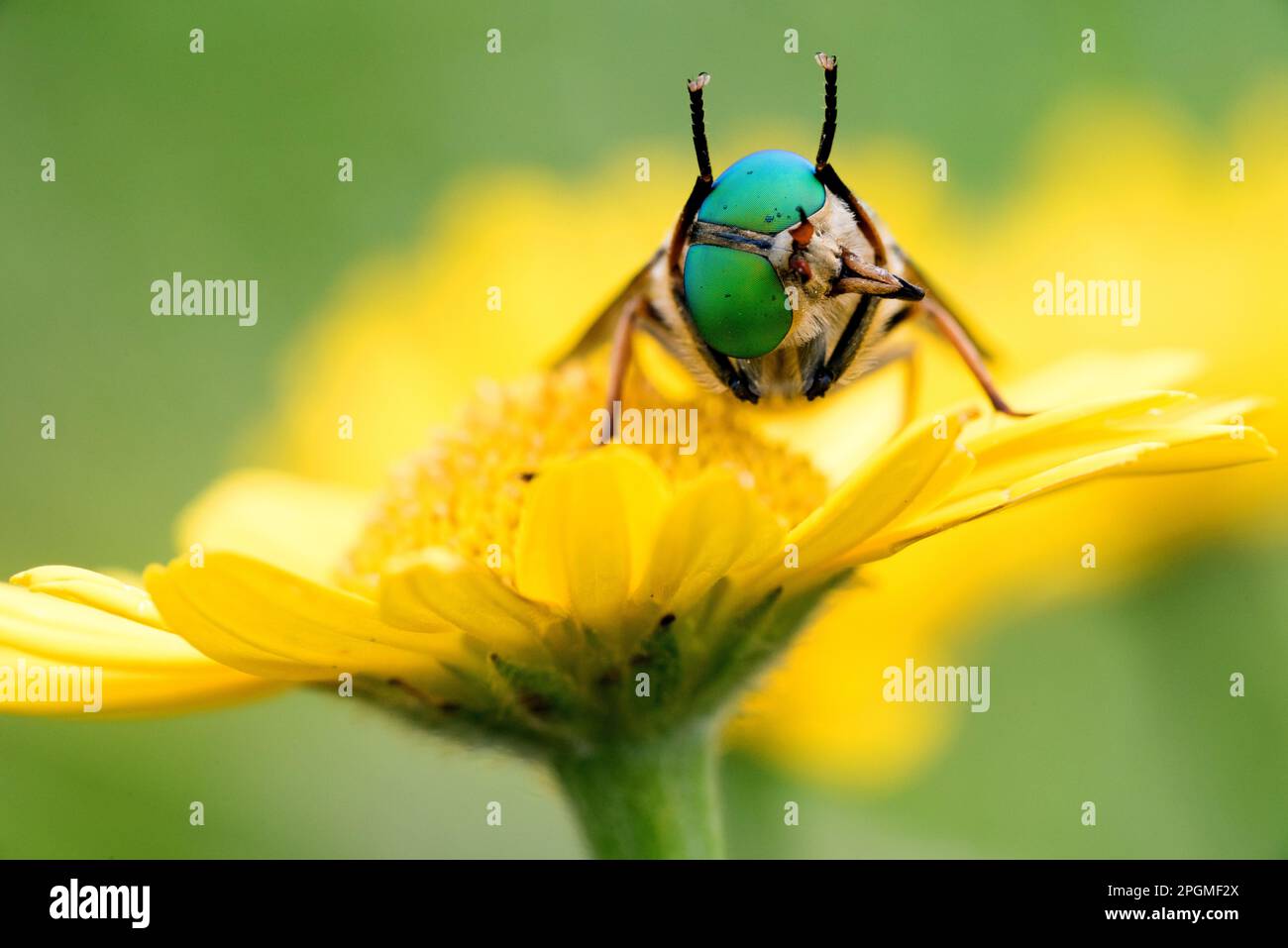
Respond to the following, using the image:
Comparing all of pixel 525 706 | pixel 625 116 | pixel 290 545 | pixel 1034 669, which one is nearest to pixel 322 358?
pixel 625 116

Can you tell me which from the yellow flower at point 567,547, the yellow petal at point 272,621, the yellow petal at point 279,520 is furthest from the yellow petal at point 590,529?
the yellow petal at point 279,520

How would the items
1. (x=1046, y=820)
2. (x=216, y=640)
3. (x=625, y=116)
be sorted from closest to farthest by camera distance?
(x=216, y=640) → (x=1046, y=820) → (x=625, y=116)

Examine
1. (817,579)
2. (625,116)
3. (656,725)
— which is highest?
(625,116)

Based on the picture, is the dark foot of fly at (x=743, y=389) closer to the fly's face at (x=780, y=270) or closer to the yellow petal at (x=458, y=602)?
the fly's face at (x=780, y=270)

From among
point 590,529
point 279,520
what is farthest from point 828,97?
point 279,520

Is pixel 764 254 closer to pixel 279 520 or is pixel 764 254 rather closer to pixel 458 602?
pixel 458 602

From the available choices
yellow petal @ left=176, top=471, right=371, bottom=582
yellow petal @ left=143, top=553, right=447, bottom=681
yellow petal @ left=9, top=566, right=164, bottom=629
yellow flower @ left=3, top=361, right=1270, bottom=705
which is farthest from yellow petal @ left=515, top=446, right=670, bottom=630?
yellow petal @ left=176, top=471, right=371, bottom=582
